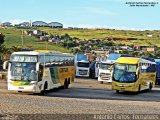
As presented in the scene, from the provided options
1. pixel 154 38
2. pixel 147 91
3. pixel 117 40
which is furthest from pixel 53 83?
pixel 154 38

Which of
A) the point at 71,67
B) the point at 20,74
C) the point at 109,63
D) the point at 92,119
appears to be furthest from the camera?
the point at 109,63

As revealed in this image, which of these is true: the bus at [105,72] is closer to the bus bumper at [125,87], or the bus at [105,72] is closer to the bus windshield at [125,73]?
the bus windshield at [125,73]

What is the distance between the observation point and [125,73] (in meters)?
41.0

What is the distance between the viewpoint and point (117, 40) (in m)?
139

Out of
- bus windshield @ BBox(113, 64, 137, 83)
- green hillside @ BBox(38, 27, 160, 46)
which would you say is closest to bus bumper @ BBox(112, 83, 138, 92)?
bus windshield @ BBox(113, 64, 137, 83)

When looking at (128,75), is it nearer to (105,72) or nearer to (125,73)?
(125,73)

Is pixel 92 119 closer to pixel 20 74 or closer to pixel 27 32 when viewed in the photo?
pixel 20 74

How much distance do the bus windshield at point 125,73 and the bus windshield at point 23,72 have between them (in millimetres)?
9872

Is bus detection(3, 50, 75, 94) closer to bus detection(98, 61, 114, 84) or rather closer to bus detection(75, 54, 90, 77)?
bus detection(98, 61, 114, 84)

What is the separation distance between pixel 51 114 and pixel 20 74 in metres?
12.5

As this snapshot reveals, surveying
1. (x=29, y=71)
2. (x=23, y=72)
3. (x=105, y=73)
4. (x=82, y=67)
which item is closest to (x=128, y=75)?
(x=29, y=71)

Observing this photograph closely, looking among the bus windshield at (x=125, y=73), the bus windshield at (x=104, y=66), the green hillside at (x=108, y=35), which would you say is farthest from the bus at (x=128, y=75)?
the green hillside at (x=108, y=35)

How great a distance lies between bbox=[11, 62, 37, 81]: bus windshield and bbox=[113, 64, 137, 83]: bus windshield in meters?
9.87

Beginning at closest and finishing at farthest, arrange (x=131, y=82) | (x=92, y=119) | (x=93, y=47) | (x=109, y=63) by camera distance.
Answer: (x=92, y=119) < (x=131, y=82) < (x=109, y=63) < (x=93, y=47)
